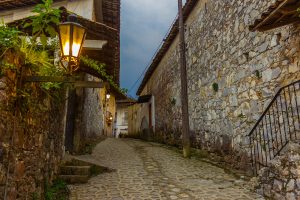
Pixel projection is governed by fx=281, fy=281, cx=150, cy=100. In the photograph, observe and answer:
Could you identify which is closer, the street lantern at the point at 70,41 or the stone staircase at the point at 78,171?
the street lantern at the point at 70,41

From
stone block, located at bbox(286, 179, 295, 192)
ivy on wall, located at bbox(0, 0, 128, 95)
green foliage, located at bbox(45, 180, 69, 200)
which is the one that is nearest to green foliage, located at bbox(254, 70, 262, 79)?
stone block, located at bbox(286, 179, 295, 192)

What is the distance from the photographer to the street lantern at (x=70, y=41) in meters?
3.58

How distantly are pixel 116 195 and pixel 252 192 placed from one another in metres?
2.51

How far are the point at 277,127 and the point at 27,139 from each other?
4.64m

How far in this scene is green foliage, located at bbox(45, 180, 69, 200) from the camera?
476 centimetres

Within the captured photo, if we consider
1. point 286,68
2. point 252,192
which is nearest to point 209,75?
point 286,68

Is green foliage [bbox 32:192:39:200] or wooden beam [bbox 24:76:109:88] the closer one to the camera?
wooden beam [bbox 24:76:109:88]

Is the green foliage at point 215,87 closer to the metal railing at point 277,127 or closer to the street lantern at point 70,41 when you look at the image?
the metal railing at point 277,127

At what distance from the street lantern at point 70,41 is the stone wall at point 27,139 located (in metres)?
0.66

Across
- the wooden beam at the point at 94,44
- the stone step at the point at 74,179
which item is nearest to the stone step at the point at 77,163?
the stone step at the point at 74,179

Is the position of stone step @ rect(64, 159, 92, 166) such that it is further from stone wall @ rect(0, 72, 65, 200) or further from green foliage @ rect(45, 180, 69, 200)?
stone wall @ rect(0, 72, 65, 200)

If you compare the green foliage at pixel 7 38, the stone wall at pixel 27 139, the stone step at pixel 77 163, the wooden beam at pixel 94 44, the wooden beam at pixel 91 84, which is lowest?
the stone step at pixel 77 163

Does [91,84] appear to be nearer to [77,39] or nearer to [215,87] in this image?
[77,39]

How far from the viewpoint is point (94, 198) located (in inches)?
196
